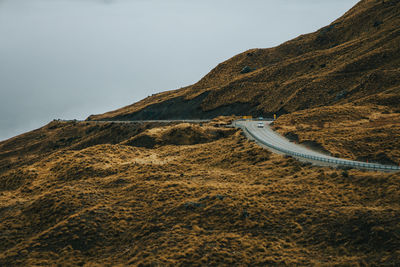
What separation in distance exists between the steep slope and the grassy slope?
3830 cm

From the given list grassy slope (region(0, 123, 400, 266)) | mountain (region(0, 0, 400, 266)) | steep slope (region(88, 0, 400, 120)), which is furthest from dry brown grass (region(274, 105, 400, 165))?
grassy slope (region(0, 123, 400, 266))

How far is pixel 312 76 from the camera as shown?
78750 mm

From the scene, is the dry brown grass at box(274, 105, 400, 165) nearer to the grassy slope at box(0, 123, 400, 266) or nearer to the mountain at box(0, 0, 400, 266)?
the mountain at box(0, 0, 400, 266)

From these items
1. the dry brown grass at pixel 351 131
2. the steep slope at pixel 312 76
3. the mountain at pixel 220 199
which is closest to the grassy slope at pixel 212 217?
the mountain at pixel 220 199

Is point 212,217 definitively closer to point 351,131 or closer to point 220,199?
point 220,199

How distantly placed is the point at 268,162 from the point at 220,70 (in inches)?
3362

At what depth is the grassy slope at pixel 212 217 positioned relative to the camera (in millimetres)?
18078

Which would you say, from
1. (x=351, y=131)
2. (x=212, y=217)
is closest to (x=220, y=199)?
(x=212, y=217)

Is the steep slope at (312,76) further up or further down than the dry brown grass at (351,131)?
further up

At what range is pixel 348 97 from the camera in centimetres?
6359

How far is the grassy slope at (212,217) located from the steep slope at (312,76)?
126ft

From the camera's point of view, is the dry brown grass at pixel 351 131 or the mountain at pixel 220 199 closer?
the mountain at pixel 220 199

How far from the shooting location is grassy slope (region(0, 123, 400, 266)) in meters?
18.1

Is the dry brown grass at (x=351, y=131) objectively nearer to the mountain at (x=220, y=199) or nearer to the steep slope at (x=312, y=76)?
the mountain at (x=220, y=199)
